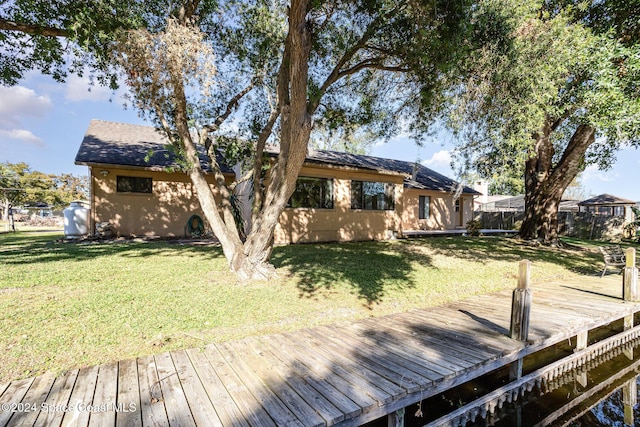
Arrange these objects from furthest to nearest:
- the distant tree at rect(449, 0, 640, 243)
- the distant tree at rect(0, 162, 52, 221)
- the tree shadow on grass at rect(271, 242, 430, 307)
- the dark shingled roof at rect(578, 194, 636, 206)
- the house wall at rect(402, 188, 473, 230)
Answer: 1. the distant tree at rect(0, 162, 52, 221)
2. the dark shingled roof at rect(578, 194, 636, 206)
3. the house wall at rect(402, 188, 473, 230)
4. the tree shadow on grass at rect(271, 242, 430, 307)
5. the distant tree at rect(449, 0, 640, 243)

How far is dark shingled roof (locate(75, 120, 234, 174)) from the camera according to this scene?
11.3 m

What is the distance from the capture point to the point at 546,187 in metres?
12.9

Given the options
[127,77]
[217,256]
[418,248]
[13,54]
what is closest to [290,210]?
[217,256]

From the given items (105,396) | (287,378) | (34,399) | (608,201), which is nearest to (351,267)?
(287,378)

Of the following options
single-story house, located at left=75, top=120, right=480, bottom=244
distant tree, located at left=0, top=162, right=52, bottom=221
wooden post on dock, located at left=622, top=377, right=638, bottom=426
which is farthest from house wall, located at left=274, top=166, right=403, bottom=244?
distant tree, located at left=0, top=162, right=52, bottom=221

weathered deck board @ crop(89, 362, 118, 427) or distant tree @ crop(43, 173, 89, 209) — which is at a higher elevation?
distant tree @ crop(43, 173, 89, 209)

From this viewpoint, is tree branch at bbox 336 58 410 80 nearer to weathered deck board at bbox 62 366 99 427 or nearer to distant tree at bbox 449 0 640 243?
distant tree at bbox 449 0 640 243

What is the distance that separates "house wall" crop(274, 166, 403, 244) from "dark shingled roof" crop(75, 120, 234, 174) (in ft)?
13.0

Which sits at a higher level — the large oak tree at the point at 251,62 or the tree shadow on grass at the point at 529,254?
the large oak tree at the point at 251,62

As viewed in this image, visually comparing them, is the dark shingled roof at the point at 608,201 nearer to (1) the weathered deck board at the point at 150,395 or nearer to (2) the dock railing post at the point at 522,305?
(2) the dock railing post at the point at 522,305

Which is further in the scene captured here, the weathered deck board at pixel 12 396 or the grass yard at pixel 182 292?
the grass yard at pixel 182 292

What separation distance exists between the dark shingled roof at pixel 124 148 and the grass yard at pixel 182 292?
3.21 metres

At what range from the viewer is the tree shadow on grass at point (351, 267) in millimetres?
6133

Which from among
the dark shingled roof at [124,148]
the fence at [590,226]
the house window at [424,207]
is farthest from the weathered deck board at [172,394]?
the fence at [590,226]
